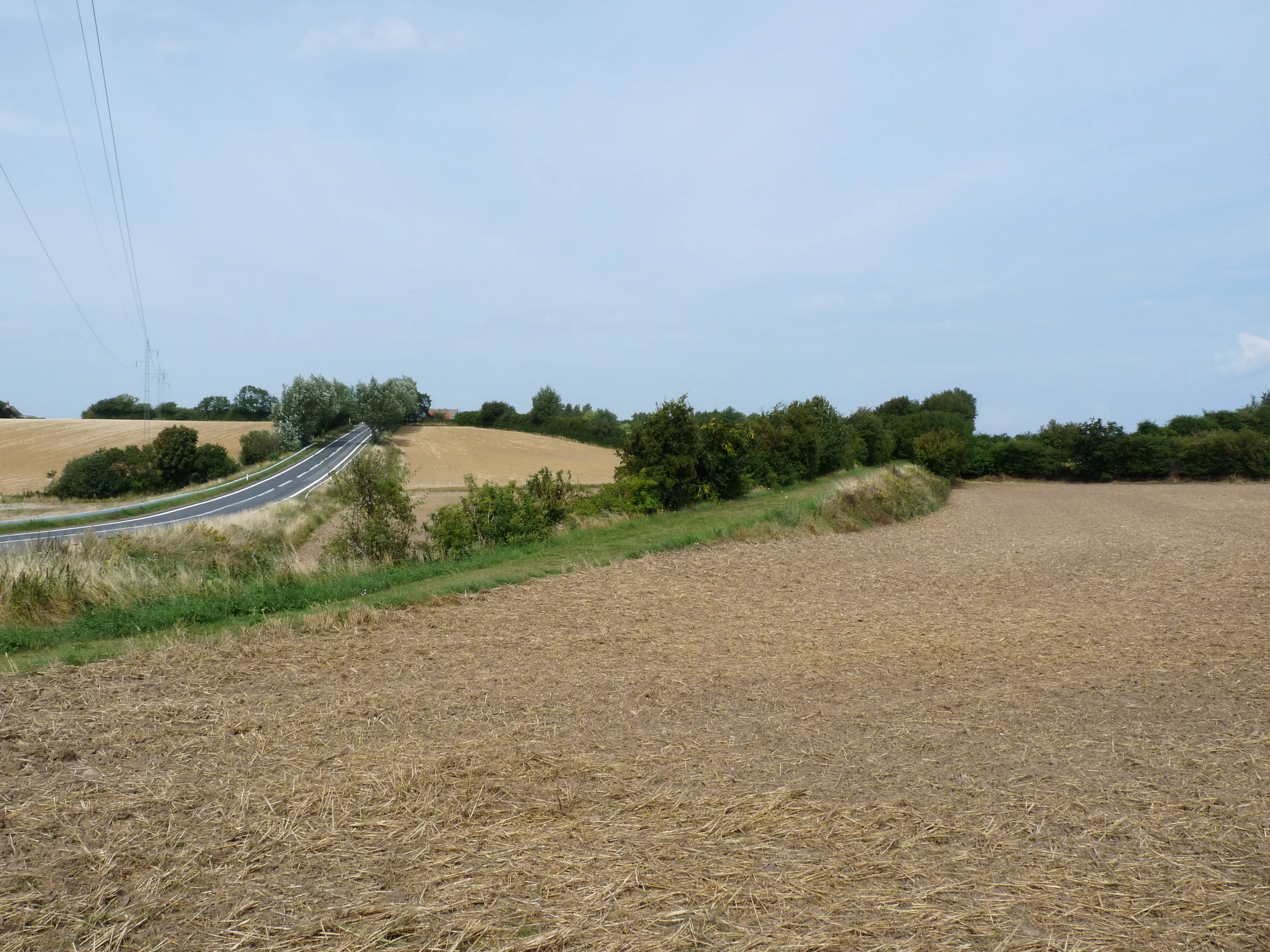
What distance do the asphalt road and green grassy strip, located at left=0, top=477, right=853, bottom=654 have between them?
3964 millimetres

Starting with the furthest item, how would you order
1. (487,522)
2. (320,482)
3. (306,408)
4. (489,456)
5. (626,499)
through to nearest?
(306,408)
(489,456)
(320,482)
(626,499)
(487,522)

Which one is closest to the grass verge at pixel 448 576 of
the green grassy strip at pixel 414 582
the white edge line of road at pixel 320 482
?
the green grassy strip at pixel 414 582

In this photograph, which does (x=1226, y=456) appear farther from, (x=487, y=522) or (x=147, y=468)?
(x=147, y=468)

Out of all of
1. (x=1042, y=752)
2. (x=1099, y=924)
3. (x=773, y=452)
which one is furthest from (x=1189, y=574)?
(x=773, y=452)

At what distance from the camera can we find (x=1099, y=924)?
3.76 m

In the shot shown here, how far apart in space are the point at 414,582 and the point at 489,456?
5190cm

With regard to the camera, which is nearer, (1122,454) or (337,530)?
(337,530)

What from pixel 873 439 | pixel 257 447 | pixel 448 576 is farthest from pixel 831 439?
pixel 257 447

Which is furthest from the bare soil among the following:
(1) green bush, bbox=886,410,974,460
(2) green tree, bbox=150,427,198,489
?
(1) green bush, bbox=886,410,974,460

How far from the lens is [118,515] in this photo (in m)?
36.5

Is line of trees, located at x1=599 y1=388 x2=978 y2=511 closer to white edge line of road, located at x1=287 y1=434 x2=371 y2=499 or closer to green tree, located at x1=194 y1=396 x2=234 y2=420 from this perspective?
white edge line of road, located at x1=287 y1=434 x2=371 y2=499

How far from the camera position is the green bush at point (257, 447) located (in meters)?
65.6

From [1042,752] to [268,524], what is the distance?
23.6 m

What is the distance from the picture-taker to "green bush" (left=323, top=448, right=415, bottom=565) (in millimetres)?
15594
